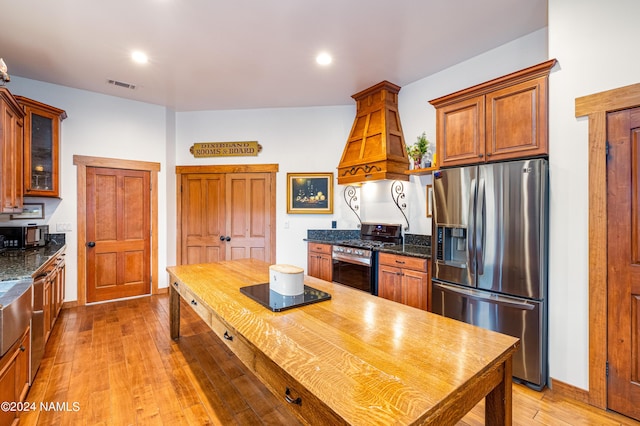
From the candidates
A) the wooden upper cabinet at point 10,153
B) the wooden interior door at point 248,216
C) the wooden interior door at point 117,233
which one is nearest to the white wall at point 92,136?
the wooden interior door at point 117,233

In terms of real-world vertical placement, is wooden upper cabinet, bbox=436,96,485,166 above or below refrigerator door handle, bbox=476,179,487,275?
above

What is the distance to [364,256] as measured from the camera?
3623 mm

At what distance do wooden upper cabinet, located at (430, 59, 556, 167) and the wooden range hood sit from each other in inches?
33.4

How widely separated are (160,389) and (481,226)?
282 centimetres

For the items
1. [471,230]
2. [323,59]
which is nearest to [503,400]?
[471,230]

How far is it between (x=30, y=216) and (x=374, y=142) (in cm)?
437

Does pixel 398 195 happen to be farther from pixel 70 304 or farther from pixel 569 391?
pixel 70 304

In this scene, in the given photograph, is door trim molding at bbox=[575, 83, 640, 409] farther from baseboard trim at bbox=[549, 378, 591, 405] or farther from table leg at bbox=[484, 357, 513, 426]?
table leg at bbox=[484, 357, 513, 426]

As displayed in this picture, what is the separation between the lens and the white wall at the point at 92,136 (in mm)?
3934

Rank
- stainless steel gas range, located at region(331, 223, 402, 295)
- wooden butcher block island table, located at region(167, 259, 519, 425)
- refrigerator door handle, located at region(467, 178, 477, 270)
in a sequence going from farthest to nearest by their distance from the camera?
1. stainless steel gas range, located at region(331, 223, 402, 295)
2. refrigerator door handle, located at region(467, 178, 477, 270)
3. wooden butcher block island table, located at region(167, 259, 519, 425)

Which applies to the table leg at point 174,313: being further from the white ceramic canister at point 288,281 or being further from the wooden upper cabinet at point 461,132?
the wooden upper cabinet at point 461,132

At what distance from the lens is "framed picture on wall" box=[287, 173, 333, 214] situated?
480cm

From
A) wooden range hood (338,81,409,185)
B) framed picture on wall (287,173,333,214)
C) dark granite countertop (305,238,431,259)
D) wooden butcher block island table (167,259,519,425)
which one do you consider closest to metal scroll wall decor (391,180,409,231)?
wooden range hood (338,81,409,185)

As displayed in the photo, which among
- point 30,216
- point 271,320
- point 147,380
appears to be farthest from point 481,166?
point 30,216
